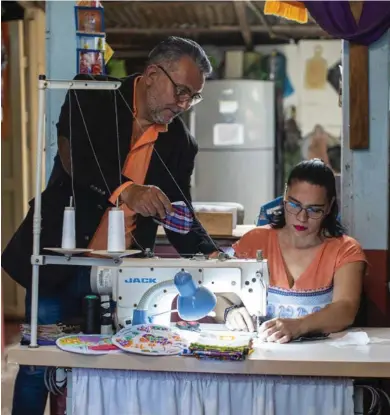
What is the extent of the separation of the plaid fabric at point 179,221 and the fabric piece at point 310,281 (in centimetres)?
34

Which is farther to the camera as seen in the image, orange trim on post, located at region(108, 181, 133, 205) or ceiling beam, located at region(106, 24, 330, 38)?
ceiling beam, located at region(106, 24, 330, 38)

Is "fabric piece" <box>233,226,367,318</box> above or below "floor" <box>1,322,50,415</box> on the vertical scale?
above

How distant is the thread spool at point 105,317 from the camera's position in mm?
1969

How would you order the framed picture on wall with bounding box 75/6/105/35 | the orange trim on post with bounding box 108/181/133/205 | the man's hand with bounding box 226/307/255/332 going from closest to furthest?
the man's hand with bounding box 226/307/255/332 < the orange trim on post with bounding box 108/181/133/205 < the framed picture on wall with bounding box 75/6/105/35

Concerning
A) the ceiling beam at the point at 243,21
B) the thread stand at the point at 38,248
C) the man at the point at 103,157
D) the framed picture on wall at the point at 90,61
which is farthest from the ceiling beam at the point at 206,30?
the thread stand at the point at 38,248

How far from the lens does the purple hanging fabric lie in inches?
108

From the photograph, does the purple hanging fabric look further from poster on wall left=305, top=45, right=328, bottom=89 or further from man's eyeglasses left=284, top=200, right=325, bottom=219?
poster on wall left=305, top=45, right=328, bottom=89

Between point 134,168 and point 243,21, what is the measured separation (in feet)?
9.45

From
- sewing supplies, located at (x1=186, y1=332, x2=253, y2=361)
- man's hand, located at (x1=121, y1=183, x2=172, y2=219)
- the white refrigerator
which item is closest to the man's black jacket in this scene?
man's hand, located at (x1=121, y1=183, x2=172, y2=219)

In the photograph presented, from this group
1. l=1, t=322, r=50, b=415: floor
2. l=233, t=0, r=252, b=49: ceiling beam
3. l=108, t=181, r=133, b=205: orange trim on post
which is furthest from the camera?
l=233, t=0, r=252, b=49: ceiling beam

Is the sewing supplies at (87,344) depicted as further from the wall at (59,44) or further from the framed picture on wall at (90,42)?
the framed picture on wall at (90,42)

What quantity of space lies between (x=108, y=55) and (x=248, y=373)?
5.17 feet

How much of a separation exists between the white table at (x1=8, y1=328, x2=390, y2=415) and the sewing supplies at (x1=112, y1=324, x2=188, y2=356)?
2cm

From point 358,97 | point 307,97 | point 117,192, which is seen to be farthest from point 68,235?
point 307,97
